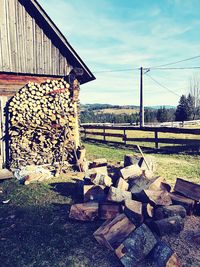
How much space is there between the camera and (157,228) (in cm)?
430

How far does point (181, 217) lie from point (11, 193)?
14.6 feet

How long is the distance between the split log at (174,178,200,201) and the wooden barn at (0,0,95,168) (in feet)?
15.6

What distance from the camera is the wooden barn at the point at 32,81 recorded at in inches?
324

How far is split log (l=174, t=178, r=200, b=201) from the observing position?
16.6ft

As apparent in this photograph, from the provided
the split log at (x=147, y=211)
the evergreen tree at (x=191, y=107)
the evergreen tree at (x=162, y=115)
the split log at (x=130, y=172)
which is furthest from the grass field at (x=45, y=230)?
the evergreen tree at (x=162, y=115)

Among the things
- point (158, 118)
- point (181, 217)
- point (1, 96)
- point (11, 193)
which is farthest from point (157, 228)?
point (158, 118)

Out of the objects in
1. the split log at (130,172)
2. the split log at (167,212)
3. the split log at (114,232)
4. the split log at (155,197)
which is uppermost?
the split log at (130,172)

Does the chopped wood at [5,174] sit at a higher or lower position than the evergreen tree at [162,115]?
lower

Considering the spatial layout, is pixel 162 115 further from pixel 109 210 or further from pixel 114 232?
pixel 114 232

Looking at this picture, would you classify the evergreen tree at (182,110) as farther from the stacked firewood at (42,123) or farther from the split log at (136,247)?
the split log at (136,247)

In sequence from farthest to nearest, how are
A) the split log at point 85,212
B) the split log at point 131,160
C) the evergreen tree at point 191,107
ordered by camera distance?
the evergreen tree at point 191,107
the split log at point 131,160
the split log at point 85,212

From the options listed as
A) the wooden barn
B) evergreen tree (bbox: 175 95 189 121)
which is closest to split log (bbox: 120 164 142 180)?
the wooden barn

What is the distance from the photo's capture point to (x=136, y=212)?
439 cm

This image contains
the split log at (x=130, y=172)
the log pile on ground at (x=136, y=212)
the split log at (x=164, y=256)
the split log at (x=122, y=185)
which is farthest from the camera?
the split log at (x=130, y=172)
